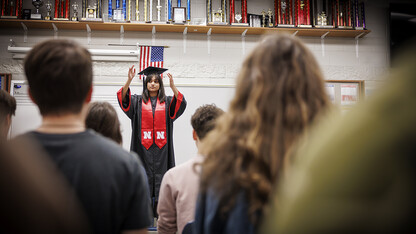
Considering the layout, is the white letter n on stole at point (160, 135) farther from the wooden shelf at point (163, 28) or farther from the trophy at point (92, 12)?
the trophy at point (92, 12)

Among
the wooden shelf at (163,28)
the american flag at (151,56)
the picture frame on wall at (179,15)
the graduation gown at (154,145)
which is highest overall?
the picture frame on wall at (179,15)

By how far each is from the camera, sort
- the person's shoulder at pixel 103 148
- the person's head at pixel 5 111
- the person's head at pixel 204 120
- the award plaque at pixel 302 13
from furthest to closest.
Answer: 1. the award plaque at pixel 302 13
2. the person's head at pixel 5 111
3. the person's head at pixel 204 120
4. the person's shoulder at pixel 103 148

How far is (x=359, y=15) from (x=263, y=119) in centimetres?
566

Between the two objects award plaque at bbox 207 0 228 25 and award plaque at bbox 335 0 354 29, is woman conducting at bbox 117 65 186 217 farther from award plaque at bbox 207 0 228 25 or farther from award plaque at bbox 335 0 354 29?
award plaque at bbox 335 0 354 29

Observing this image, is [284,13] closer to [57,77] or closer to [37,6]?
[37,6]

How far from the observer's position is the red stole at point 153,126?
3.95m

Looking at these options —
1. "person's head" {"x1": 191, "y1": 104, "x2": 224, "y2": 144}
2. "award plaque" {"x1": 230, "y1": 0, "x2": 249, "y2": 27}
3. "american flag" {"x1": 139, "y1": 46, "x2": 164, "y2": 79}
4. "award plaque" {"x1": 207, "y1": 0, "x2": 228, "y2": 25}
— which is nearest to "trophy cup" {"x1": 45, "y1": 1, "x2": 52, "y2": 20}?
"american flag" {"x1": 139, "y1": 46, "x2": 164, "y2": 79}

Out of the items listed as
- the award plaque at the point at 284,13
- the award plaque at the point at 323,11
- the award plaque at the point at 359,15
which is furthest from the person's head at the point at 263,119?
the award plaque at the point at 359,15

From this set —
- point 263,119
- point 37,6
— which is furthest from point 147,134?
point 263,119

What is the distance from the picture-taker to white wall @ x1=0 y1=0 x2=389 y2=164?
16.7ft

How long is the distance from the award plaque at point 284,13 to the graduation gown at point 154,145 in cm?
242

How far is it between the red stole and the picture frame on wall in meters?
1.72

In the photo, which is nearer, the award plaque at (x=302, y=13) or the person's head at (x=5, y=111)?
the person's head at (x=5, y=111)

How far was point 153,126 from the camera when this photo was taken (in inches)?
157
